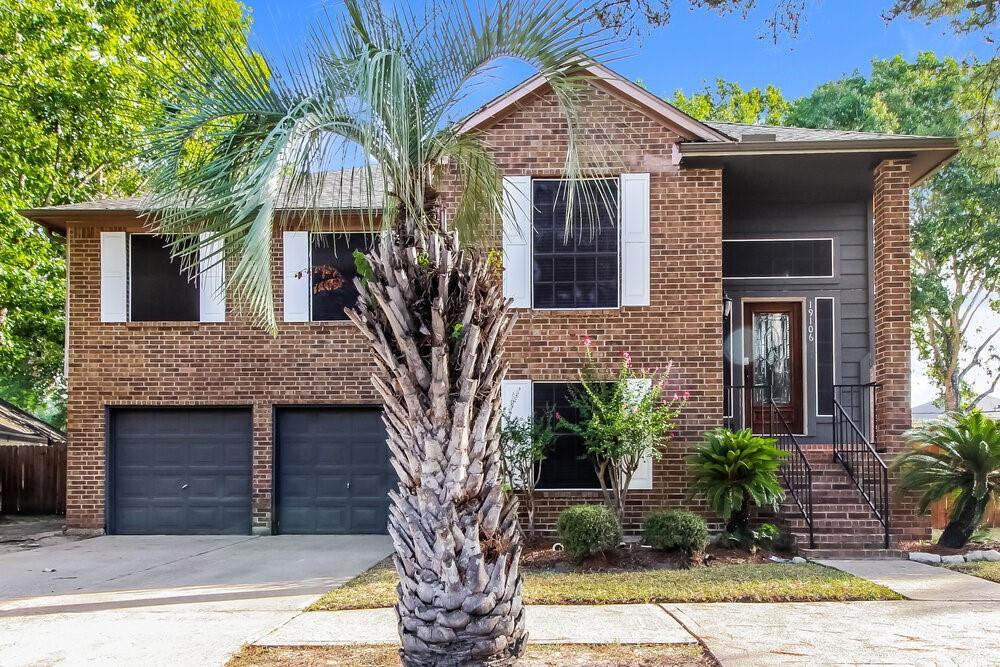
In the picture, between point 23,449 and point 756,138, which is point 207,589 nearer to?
point 756,138

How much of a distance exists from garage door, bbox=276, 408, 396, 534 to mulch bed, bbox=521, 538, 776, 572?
3.63 m

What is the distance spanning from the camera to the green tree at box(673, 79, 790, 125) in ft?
82.6

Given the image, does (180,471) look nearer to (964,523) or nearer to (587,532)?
(587,532)

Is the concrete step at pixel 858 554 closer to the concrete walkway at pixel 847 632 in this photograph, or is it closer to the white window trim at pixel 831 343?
the concrete walkway at pixel 847 632

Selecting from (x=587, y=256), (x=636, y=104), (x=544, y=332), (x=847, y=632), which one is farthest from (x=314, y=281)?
(x=847, y=632)

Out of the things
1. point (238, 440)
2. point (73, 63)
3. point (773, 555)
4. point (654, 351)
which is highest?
point (73, 63)

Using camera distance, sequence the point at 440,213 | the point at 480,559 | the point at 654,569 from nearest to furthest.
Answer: the point at 480,559, the point at 440,213, the point at 654,569

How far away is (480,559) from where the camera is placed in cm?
494

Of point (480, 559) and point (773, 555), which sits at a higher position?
point (480, 559)

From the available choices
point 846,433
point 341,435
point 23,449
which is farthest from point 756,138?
point 23,449

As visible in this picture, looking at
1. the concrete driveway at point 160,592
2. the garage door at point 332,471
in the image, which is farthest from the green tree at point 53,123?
the concrete driveway at point 160,592

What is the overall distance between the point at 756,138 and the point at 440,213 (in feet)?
25.4

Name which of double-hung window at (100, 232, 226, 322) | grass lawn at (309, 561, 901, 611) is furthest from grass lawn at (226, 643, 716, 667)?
double-hung window at (100, 232, 226, 322)

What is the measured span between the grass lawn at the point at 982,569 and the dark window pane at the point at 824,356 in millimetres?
3478
